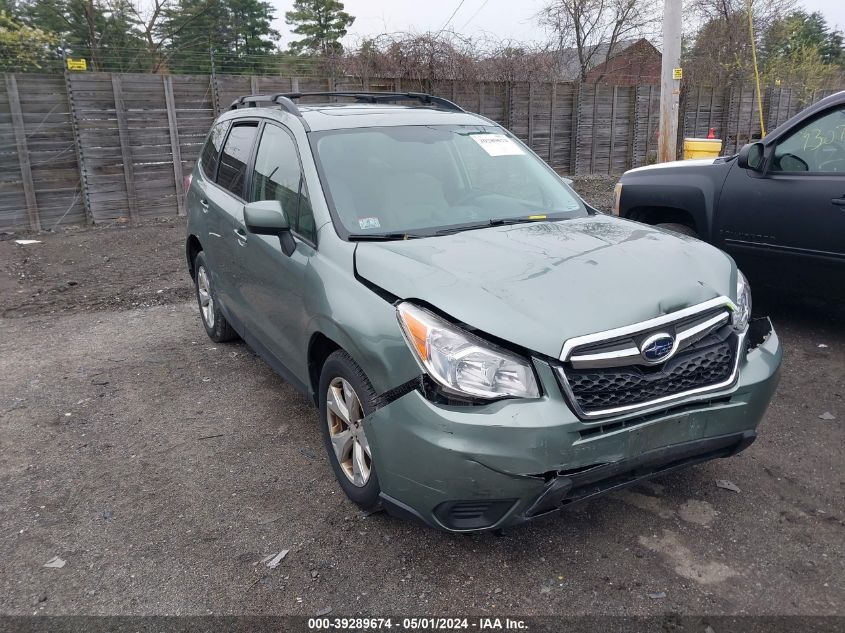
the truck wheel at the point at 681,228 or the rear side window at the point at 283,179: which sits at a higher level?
the rear side window at the point at 283,179

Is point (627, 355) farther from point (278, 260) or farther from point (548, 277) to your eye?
point (278, 260)

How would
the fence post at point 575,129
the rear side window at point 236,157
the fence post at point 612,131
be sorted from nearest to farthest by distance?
the rear side window at point 236,157 < the fence post at point 575,129 < the fence post at point 612,131

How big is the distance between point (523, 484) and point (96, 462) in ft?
8.52

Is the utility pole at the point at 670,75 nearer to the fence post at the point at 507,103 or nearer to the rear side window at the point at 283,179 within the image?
the fence post at the point at 507,103

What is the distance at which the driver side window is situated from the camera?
4922 millimetres

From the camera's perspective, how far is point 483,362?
2.55 meters

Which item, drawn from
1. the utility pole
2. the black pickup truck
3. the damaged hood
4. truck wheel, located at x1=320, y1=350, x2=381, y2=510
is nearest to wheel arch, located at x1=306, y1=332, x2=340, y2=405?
truck wheel, located at x1=320, y1=350, x2=381, y2=510

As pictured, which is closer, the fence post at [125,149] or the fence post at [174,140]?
the fence post at [125,149]

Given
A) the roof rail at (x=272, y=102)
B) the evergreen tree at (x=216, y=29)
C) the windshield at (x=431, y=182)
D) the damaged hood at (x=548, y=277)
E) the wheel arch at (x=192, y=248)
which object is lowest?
the wheel arch at (x=192, y=248)

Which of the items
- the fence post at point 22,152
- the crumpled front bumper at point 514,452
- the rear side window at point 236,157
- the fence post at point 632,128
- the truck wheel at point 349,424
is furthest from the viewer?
the fence post at point 632,128

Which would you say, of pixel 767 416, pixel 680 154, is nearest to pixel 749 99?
pixel 680 154

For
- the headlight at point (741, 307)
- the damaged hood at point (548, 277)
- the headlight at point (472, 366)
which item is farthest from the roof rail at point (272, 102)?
the headlight at point (741, 307)

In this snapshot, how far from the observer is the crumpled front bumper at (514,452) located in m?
2.46

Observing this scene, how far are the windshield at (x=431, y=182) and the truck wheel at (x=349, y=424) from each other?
702mm
